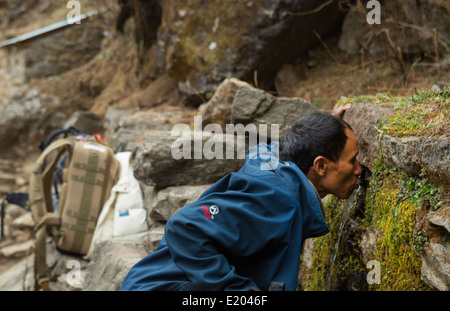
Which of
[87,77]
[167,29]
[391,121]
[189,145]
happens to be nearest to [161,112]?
[167,29]

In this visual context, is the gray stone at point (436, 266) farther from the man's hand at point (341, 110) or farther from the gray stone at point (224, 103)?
the gray stone at point (224, 103)

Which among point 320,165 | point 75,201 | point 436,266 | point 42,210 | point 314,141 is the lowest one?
point 42,210

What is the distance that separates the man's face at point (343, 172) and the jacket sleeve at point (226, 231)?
46 cm

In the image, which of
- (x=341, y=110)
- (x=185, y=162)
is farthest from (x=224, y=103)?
(x=341, y=110)

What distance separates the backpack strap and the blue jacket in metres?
3.17

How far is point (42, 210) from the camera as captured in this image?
199 inches

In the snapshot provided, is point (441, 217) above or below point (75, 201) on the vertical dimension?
above

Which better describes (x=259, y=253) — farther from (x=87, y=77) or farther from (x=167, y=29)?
(x=87, y=77)

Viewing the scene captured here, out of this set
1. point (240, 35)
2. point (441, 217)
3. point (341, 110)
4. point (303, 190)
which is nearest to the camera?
point (441, 217)

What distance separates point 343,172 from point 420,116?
1.93 ft

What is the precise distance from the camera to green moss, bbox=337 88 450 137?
7.30ft

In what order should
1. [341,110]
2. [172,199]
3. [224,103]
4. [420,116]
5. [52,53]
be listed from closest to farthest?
[420,116] < [341,110] < [172,199] < [224,103] < [52,53]

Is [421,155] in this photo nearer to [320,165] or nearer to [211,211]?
[320,165]
